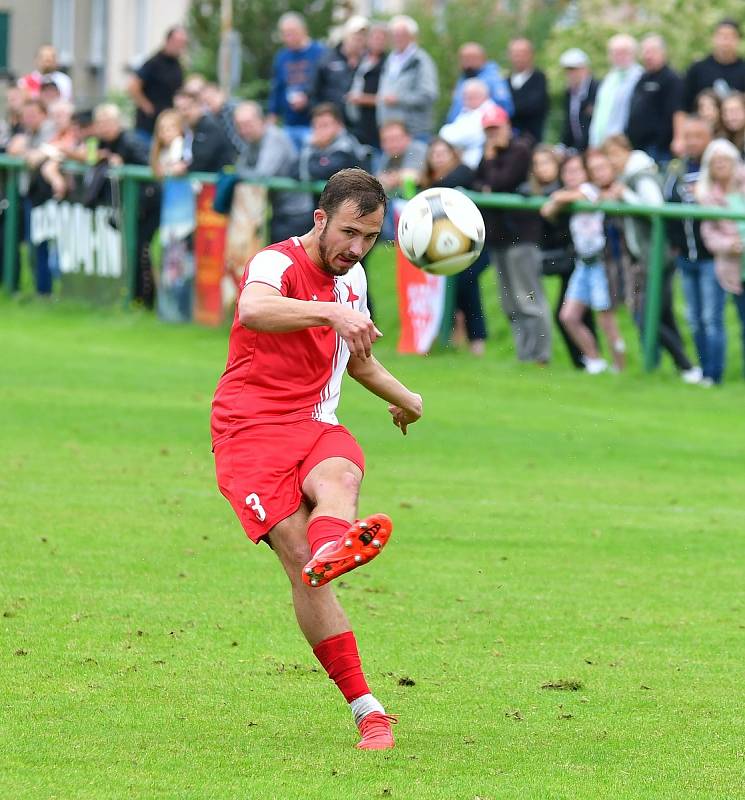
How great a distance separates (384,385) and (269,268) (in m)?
0.67

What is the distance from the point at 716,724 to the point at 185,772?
211 centimetres

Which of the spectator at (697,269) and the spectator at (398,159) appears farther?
the spectator at (398,159)

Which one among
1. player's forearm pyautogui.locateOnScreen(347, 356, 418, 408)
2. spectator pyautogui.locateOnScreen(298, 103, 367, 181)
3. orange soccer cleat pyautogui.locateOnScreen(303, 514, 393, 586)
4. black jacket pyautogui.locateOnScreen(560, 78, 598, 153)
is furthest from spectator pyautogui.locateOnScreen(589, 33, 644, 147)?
orange soccer cleat pyautogui.locateOnScreen(303, 514, 393, 586)

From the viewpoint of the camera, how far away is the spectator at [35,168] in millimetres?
23094

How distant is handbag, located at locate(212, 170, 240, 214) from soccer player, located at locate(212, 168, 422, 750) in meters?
13.2

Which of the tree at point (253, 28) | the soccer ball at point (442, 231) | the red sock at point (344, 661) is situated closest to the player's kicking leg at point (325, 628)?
the red sock at point (344, 661)

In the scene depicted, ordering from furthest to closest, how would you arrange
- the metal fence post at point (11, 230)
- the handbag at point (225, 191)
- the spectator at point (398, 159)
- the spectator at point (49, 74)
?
the spectator at point (49, 74), the metal fence post at point (11, 230), the handbag at point (225, 191), the spectator at point (398, 159)

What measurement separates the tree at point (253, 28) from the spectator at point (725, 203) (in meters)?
30.5

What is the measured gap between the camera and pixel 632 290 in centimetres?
1734

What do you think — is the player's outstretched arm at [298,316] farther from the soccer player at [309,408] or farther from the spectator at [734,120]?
the spectator at [734,120]

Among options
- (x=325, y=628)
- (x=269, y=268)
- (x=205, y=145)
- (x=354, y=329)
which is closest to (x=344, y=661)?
(x=325, y=628)

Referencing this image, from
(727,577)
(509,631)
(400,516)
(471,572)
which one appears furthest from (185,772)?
(400,516)

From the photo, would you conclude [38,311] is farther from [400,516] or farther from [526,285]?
[400,516]

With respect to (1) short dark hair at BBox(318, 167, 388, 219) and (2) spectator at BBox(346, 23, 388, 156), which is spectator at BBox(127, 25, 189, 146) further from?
(1) short dark hair at BBox(318, 167, 388, 219)
